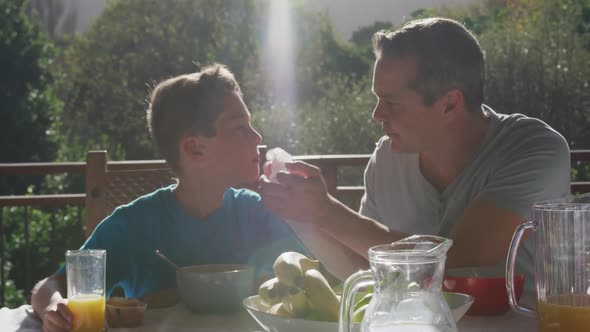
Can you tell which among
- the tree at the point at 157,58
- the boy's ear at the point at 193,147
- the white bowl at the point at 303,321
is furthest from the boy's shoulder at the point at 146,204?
the tree at the point at 157,58

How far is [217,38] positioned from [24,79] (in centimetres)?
875

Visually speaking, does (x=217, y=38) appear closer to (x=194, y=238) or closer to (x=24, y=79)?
(x=24, y=79)

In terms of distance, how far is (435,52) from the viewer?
1869mm

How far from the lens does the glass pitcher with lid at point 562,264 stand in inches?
38.9

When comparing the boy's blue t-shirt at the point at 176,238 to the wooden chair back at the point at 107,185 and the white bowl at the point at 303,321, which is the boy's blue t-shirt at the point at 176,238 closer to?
the wooden chair back at the point at 107,185

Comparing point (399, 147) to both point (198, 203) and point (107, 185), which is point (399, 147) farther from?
point (107, 185)

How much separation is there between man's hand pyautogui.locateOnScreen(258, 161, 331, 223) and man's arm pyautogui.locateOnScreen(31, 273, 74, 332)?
0.47 meters

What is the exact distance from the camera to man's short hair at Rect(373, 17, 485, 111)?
187 cm

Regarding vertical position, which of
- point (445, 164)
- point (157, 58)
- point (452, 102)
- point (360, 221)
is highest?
point (157, 58)

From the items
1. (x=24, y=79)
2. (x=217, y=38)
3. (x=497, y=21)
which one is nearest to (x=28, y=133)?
(x=24, y=79)

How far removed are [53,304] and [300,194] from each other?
578 mm

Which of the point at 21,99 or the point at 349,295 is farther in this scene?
the point at 21,99

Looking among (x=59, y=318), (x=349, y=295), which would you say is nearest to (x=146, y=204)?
(x=59, y=318)

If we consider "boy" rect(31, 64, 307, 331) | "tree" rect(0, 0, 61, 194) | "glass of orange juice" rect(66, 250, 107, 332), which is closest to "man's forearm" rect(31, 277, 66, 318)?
"glass of orange juice" rect(66, 250, 107, 332)
